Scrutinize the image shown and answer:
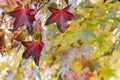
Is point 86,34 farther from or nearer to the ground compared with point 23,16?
nearer to the ground

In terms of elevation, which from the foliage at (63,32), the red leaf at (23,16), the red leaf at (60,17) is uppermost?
the red leaf at (23,16)

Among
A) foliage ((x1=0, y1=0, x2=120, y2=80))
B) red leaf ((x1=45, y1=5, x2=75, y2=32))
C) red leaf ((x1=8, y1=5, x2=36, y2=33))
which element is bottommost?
foliage ((x1=0, y1=0, x2=120, y2=80))

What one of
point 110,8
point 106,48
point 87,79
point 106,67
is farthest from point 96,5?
point 87,79

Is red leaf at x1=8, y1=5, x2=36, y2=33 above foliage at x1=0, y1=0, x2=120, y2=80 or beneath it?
above

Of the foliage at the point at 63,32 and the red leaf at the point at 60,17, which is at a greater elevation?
the red leaf at the point at 60,17

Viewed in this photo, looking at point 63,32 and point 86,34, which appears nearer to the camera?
point 63,32

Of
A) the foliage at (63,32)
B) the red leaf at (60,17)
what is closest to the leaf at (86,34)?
the foliage at (63,32)

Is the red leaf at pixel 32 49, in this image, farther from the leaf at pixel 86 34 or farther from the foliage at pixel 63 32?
the leaf at pixel 86 34

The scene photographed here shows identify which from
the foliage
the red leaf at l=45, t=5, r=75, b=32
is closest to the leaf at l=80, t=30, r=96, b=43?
the foliage

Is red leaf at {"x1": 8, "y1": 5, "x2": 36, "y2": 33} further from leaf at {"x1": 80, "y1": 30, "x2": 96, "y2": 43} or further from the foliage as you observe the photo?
leaf at {"x1": 80, "y1": 30, "x2": 96, "y2": 43}
